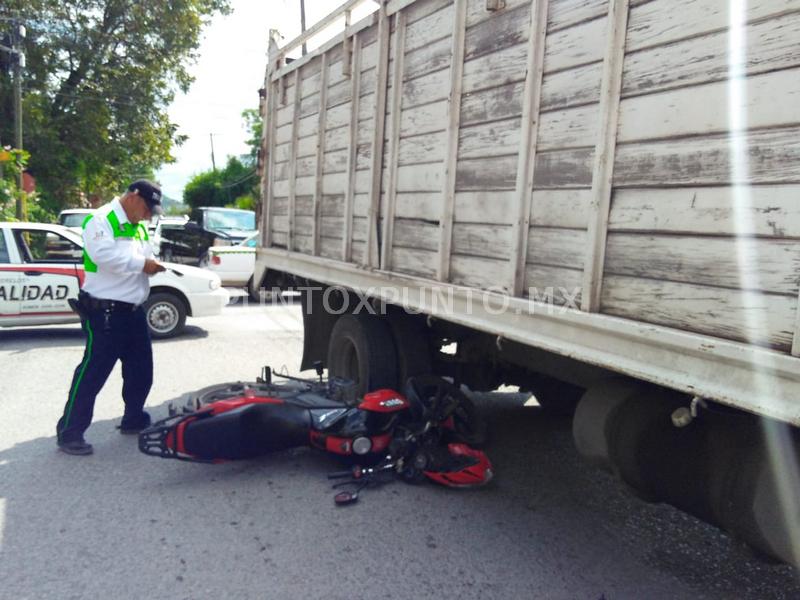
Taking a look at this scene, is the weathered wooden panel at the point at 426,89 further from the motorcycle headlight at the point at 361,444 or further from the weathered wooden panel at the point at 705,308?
the motorcycle headlight at the point at 361,444

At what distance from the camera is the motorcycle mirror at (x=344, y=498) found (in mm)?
3814

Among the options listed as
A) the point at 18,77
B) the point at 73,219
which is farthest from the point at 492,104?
the point at 18,77

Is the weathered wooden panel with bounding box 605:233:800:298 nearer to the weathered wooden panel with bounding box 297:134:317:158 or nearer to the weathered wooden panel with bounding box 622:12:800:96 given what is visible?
the weathered wooden panel with bounding box 622:12:800:96

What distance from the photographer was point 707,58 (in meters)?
2.13

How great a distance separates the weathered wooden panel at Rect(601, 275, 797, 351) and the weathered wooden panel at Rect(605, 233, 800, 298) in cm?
3

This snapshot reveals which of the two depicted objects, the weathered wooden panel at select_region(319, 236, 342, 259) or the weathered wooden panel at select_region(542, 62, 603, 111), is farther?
the weathered wooden panel at select_region(319, 236, 342, 259)

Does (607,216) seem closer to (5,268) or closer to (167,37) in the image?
(5,268)

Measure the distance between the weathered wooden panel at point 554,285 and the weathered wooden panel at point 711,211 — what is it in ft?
0.88

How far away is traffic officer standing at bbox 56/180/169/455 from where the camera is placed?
4.48 meters

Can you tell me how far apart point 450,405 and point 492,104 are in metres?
1.88

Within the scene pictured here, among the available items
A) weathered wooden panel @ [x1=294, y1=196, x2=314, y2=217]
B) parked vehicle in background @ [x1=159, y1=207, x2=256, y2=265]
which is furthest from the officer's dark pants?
parked vehicle in background @ [x1=159, y1=207, x2=256, y2=265]

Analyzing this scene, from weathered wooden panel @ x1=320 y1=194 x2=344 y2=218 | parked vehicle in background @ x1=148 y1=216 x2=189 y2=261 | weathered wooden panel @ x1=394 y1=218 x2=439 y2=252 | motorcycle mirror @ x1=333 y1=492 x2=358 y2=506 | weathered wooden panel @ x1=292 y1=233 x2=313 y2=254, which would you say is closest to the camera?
weathered wooden panel @ x1=394 y1=218 x2=439 y2=252

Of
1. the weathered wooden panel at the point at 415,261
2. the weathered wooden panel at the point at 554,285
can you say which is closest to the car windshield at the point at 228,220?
the weathered wooden panel at the point at 415,261

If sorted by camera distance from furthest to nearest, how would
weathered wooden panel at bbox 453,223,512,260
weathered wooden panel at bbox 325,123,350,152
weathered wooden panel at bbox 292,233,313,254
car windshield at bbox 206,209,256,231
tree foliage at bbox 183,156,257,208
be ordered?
tree foliage at bbox 183,156,257,208 < car windshield at bbox 206,209,256,231 < weathered wooden panel at bbox 292,233,313,254 < weathered wooden panel at bbox 325,123,350,152 < weathered wooden panel at bbox 453,223,512,260
